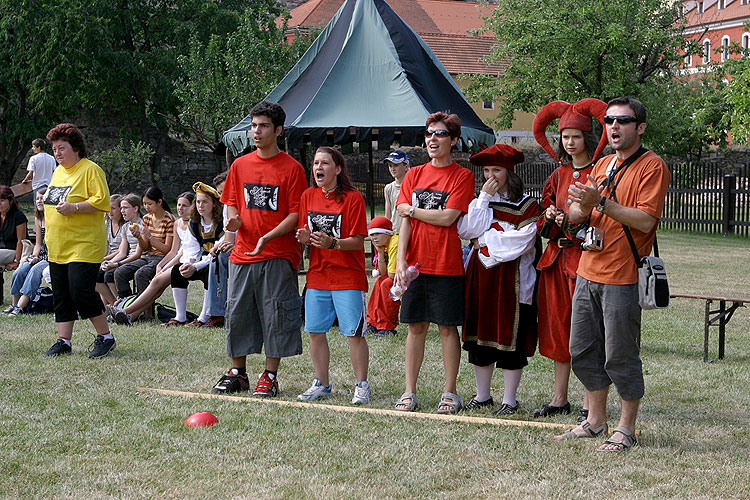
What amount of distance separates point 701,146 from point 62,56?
2325 cm

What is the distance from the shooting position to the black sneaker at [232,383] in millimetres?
6105

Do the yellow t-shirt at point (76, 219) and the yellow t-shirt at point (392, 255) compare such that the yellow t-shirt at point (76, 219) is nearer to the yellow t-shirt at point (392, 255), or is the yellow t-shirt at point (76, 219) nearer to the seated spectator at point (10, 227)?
the yellow t-shirt at point (392, 255)

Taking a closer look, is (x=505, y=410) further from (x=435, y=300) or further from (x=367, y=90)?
(x=367, y=90)

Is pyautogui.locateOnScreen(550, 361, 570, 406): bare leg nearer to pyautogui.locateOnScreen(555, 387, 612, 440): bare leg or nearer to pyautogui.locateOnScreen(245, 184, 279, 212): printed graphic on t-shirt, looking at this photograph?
pyautogui.locateOnScreen(555, 387, 612, 440): bare leg

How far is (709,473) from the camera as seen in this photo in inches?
170

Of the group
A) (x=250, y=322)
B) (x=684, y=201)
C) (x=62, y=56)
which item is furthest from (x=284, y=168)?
(x=62, y=56)

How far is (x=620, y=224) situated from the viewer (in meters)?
4.55

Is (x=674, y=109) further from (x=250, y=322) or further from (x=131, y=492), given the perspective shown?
(x=131, y=492)

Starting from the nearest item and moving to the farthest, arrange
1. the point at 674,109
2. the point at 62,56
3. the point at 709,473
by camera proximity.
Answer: the point at 709,473
the point at 62,56
the point at 674,109

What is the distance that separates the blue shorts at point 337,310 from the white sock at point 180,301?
360 centimetres

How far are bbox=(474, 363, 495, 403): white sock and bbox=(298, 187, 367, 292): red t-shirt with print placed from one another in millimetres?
920

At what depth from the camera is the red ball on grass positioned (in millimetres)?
5160

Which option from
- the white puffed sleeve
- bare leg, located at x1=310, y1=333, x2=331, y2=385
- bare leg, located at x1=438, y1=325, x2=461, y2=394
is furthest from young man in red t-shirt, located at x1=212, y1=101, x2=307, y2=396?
the white puffed sleeve

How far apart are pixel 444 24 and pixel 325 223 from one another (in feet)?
162
